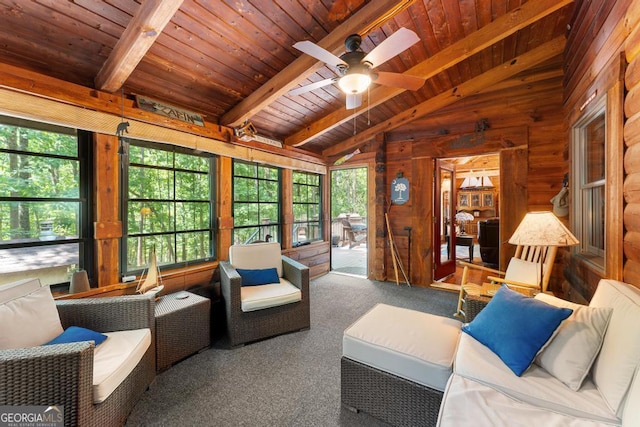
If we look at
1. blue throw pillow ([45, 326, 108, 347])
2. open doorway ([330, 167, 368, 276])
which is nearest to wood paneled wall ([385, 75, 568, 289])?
open doorway ([330, 167, 368, 276])

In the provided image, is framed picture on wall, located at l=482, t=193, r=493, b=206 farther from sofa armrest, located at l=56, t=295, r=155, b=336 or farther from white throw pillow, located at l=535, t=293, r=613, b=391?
sofa armrest, located at l=56, t=295, r=155, b=336

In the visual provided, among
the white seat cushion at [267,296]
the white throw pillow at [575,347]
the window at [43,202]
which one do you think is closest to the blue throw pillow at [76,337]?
the window at [43,202]

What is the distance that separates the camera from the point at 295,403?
174cm

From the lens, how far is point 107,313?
1824 millimetres

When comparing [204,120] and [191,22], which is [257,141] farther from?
[191,22]

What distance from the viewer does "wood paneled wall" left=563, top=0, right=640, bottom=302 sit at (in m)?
1.61

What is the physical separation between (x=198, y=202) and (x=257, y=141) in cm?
116

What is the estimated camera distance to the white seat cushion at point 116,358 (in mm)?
1359

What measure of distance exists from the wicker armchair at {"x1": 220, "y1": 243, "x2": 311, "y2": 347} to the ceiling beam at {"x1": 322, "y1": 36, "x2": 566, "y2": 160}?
277 centimetres

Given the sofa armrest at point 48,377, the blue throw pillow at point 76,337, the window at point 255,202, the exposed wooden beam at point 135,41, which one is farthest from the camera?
the window at point 255,202

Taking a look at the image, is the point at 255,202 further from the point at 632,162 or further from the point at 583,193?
the point at 583,193

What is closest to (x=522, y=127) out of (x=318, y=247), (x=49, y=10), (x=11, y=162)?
(x=318, y=247)

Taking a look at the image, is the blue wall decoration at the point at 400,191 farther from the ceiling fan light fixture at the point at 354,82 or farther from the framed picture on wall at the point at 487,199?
the framed picture on wall at the point at 487,199

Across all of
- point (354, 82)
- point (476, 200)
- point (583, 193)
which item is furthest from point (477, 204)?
point (354, 82)
